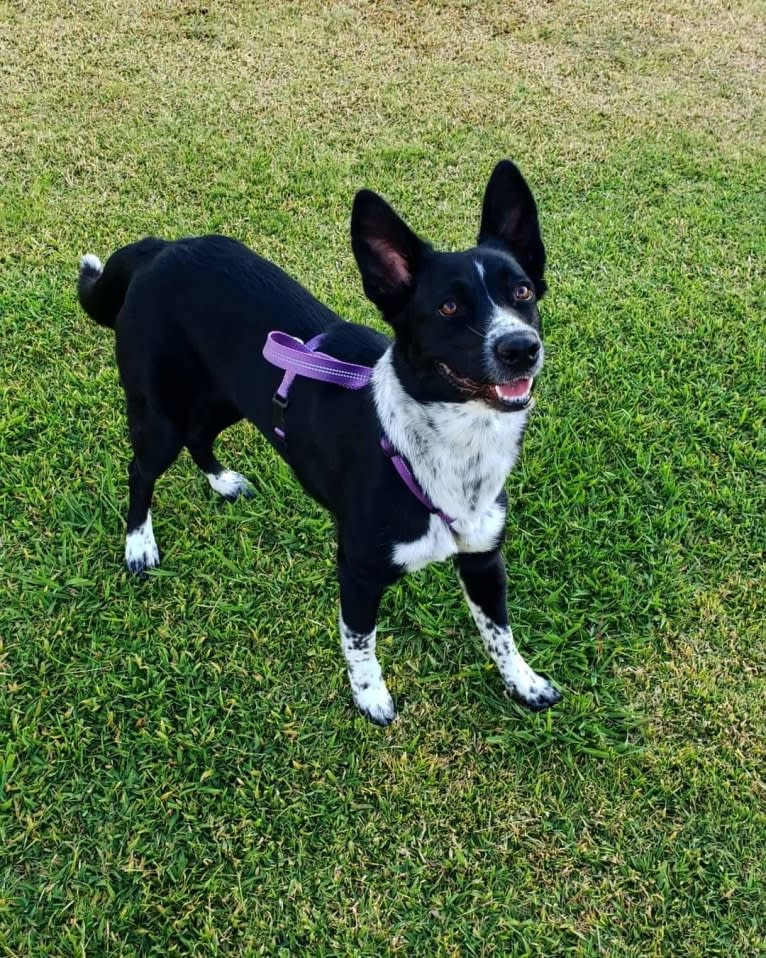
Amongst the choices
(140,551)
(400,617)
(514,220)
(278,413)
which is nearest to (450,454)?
(278,413)

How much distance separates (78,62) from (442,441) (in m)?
5.91

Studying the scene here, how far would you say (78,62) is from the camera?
638 cm

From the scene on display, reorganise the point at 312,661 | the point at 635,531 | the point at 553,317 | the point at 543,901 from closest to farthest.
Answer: the point at 543,901 → the point at 312,661 → the point at 635,531 → the point at 553,317

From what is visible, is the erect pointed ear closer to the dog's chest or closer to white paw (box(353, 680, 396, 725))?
the dog's chest

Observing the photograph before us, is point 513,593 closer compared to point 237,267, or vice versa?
point 237,267

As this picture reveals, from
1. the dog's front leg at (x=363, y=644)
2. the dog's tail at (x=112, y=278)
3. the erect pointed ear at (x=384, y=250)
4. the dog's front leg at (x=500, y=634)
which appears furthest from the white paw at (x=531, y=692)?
the dog's tail at (x=112, y=278)

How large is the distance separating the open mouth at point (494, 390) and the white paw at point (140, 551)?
176cm

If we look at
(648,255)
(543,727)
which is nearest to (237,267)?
(543,727)

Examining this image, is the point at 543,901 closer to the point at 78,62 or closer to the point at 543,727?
the point at 543,727

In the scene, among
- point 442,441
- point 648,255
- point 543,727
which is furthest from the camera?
point 648,255

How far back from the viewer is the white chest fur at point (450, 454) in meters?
2.29

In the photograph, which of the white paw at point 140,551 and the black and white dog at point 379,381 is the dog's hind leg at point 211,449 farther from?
the white paw at point 140,551

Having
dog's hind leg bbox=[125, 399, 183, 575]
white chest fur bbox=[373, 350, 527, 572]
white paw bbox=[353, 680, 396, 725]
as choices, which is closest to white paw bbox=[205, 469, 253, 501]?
dog's hind leg bbox=[125, 399, 183, 575]

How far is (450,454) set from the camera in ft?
7.64
